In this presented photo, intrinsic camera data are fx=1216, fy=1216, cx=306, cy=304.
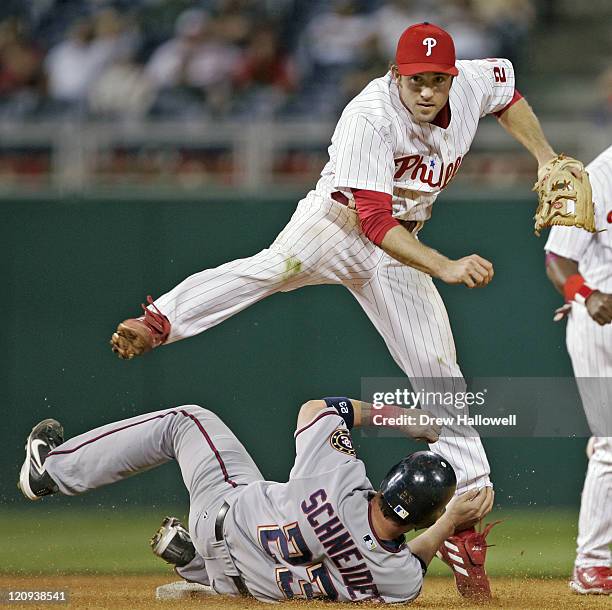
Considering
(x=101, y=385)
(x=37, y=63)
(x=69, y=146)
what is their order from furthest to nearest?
(x=37, y=63) → (x=69, y=146) → (x=101, y=385)

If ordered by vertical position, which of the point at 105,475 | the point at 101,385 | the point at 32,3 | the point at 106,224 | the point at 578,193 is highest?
the point at 32,3

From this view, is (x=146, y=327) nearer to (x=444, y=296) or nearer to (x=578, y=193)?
(x=578, y=193)

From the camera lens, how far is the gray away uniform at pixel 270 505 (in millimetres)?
3807

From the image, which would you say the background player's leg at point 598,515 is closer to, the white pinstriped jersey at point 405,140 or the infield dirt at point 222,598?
the infield dirt at point 222,598

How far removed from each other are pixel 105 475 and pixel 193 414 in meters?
0.38

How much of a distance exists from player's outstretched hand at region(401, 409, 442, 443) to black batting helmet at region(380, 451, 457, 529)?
1.59ft

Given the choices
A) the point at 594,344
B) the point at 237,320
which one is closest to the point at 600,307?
the point at 594,344

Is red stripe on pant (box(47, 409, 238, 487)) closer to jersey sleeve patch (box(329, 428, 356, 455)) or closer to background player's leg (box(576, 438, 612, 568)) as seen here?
jersey sleeve patch (box(329, 428, 356, 455))

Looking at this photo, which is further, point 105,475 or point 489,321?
point 489,321

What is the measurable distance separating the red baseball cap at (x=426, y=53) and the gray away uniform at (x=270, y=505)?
1217 millimetres

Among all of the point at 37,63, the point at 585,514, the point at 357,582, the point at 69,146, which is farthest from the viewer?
the point at 37,63

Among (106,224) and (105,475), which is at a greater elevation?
(106,224)

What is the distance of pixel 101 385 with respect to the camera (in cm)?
Answer: 675

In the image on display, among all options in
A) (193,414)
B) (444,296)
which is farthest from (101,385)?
(193,414)
